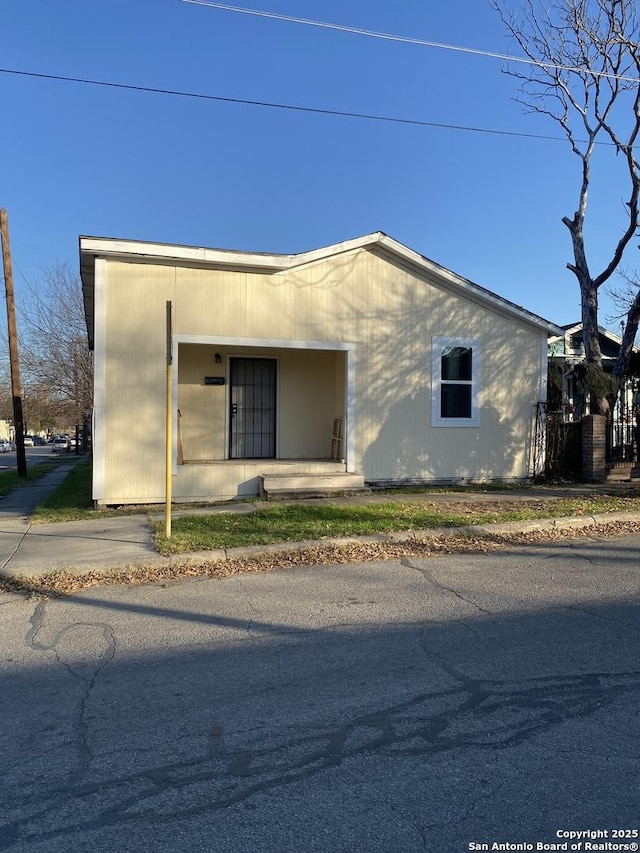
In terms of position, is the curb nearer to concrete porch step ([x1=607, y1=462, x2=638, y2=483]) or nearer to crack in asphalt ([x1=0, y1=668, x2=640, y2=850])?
crack in asphalt ([x1=0, y1=668, x2=640, y2=850])

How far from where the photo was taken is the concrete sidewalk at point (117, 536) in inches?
285

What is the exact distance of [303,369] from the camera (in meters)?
14.0

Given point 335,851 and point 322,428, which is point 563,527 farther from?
point 335,851

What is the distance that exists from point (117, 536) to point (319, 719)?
576cm

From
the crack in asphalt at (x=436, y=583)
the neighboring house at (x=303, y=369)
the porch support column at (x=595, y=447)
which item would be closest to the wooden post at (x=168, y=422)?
the crack in asphalt at (x=436, y=583)

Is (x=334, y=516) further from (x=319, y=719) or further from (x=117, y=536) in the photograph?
(x=319, y=719)

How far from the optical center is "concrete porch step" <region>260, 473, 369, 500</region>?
1177 cm

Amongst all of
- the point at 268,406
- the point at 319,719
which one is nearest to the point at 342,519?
the point at 268,406

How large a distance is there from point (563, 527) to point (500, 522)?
995 millimetres

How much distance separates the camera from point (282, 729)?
357 cm

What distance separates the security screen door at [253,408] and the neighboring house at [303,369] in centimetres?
3

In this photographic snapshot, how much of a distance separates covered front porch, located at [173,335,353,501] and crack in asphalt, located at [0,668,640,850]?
8.54 metres

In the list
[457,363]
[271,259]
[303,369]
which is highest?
[271,259]

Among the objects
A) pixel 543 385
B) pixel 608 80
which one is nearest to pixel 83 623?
pixel 543 385
